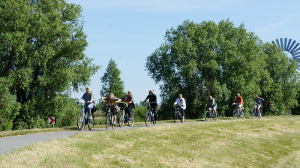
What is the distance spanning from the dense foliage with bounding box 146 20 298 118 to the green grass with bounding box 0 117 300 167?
63.6ft

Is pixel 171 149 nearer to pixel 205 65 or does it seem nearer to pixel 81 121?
pixel 81 121

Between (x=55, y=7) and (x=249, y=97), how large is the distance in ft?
92.8

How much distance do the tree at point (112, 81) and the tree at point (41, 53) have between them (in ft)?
119

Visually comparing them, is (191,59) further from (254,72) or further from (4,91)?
(4,91)

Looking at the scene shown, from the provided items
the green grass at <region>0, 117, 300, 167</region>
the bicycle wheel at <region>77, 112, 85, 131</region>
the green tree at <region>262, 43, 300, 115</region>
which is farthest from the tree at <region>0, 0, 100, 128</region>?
the green tree at <region>262, 43, 300, 115</region>

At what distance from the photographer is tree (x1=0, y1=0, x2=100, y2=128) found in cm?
2617

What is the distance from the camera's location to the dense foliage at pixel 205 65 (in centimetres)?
4175

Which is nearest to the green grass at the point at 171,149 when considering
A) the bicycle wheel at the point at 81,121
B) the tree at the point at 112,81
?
the bicycle wheel at the point at 81,121

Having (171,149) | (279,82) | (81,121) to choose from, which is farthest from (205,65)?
(171,149)

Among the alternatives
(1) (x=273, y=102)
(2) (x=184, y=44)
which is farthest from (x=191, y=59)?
(1) (x=273, y=102)

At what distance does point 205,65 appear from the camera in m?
40.9

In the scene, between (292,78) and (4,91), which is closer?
(4,91)

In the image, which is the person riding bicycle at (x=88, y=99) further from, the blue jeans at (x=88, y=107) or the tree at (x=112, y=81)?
the tree at (x=112, y=81)

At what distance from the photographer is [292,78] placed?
193ft
